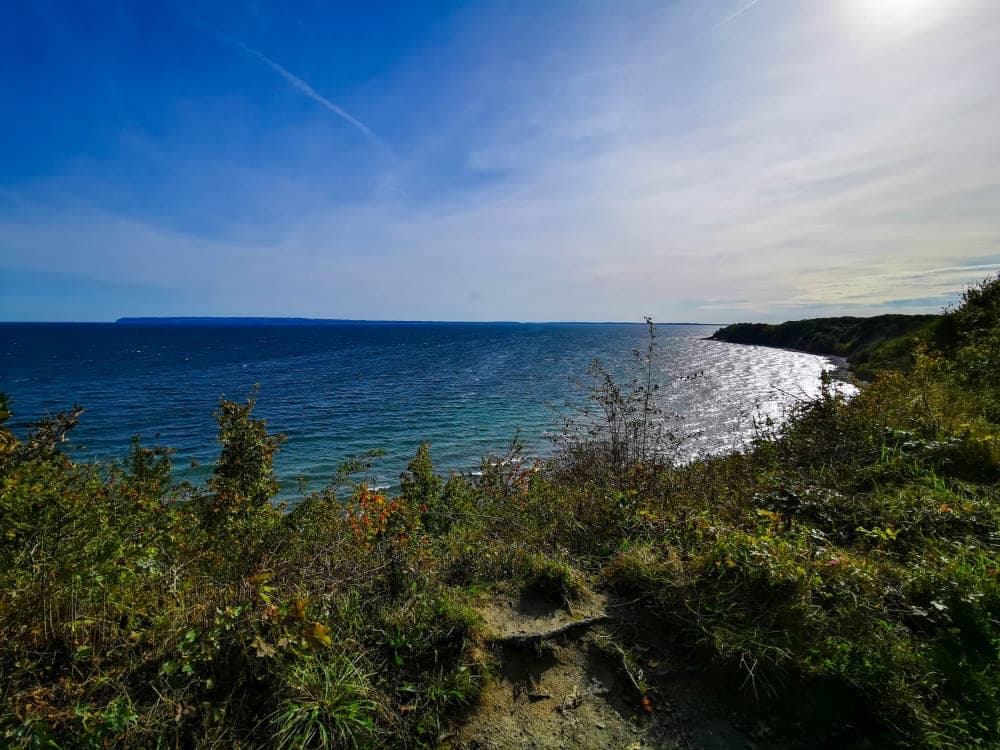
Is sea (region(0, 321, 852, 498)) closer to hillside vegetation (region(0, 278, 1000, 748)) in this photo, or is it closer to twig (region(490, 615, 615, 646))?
hillside vegetation (region(0, 278, 1000, 748))

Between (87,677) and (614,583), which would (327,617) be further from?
(614,583)

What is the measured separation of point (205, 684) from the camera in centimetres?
279

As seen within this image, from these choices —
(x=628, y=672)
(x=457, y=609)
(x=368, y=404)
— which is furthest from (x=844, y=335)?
(x=457, y=609)

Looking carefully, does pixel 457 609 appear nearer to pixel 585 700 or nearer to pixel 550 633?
pixel 550 633

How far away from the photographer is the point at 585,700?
3.29 m

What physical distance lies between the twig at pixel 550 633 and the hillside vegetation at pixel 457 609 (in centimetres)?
9

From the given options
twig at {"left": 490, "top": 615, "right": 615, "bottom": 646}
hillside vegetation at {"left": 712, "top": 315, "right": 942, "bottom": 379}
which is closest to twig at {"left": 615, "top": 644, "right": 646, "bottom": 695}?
twig at {"left": 490, "top": 615, "right": 615, "bottom": 646}

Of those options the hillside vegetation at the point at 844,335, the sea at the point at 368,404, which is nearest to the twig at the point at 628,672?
the sea at the point at 368,404

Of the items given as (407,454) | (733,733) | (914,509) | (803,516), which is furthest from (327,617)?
(407,454)

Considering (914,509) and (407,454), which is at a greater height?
(914,509)

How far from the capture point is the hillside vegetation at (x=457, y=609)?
271 cm

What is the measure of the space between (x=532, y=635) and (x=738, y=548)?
83.3 inches

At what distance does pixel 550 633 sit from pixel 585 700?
56 centimetres

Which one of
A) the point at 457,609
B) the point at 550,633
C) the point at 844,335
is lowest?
the point at 550,633
